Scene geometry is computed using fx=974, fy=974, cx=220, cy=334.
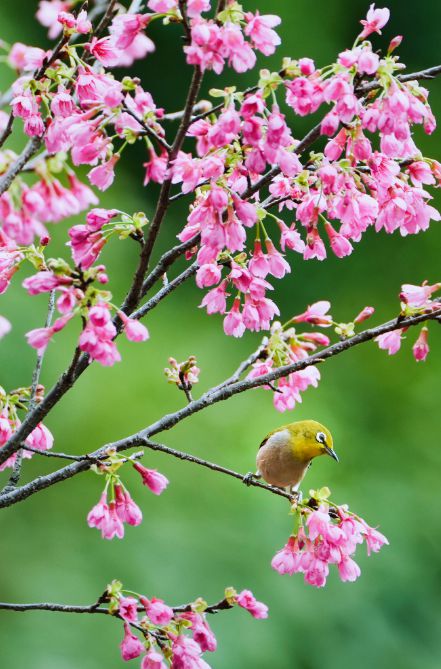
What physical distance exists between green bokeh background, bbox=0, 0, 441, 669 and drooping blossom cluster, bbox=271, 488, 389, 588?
2917 millimetres

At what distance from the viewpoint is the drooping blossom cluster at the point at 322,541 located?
1605mm

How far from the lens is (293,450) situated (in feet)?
8.59

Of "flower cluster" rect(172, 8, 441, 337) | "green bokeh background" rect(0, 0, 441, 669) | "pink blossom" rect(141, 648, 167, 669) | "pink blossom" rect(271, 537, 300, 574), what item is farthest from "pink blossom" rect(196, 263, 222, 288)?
"green bokeh background" rect(0, 0, 441, 669)

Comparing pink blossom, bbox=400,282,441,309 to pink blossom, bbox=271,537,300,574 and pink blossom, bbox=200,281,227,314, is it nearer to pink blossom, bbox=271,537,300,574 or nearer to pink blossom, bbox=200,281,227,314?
pink blossom, bbox=200,281,227,314

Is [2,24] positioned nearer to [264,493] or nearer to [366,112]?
[264,493]

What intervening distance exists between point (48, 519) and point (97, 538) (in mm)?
286

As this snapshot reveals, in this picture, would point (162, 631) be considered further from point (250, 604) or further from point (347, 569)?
point (347, 569)

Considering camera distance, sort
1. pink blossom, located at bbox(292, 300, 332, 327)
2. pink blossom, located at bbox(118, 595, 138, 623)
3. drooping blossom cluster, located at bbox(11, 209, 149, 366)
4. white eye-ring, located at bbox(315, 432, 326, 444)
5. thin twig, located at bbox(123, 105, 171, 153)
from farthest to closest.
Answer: white eye-ring, located at bbox(315, 432, 326, 444)
pink blossom, located at bbox(292, 300, 332, 327)
pink blossom, located at bbox(118, 595, 138, 623)
thin twig, located at bbox(123, 105, 171, 153)
drooping blossom cluster, located at bbox(11, 209, 149, 366)

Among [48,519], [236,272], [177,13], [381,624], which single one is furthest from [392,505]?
[177,13]

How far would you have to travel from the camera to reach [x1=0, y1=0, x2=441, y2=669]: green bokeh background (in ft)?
15.6

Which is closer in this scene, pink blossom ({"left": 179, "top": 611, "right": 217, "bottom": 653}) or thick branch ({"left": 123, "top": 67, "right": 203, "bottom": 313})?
thick branch ({"left": 123, "top": 67, "right": 203, "bottom": 313})

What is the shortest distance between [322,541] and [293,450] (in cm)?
97

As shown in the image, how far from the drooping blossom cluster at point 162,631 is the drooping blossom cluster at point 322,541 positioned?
0.75 ft

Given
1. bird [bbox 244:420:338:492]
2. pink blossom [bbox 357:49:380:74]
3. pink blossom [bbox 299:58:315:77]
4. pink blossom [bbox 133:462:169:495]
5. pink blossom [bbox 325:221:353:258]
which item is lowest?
pink blossom [bbox 133:462:169:495]
